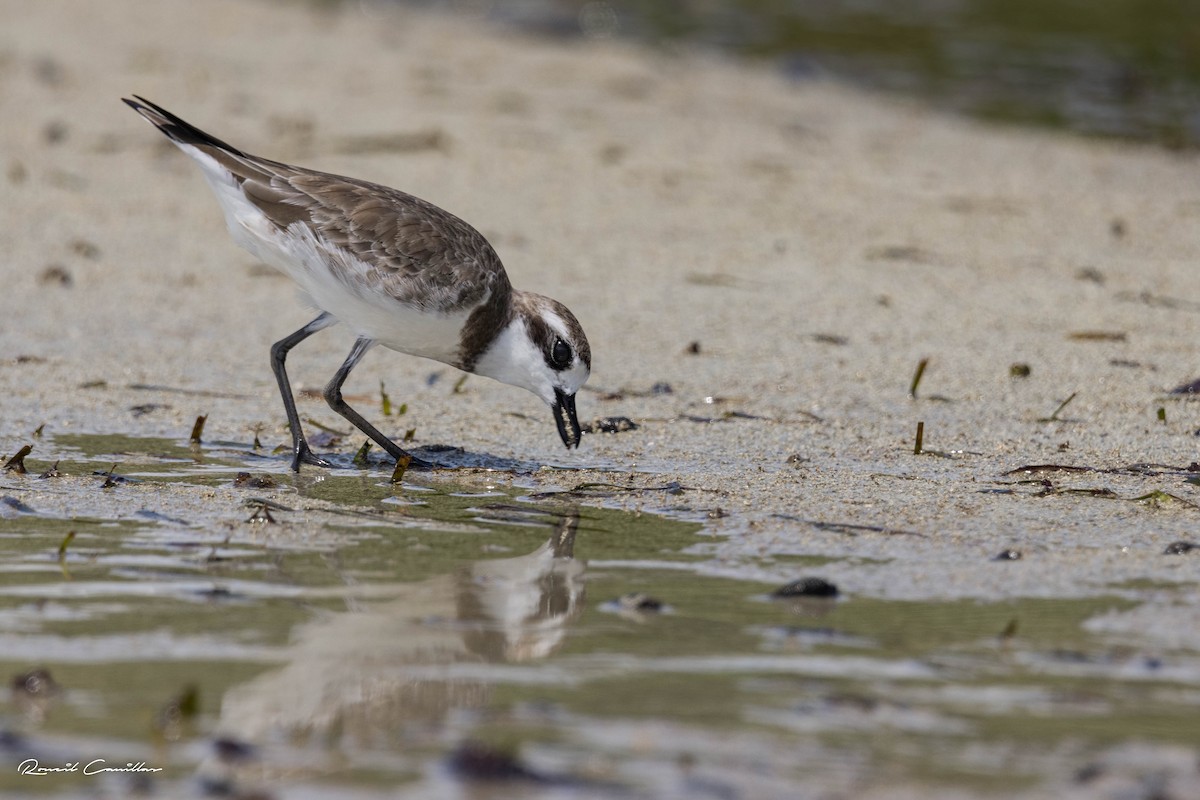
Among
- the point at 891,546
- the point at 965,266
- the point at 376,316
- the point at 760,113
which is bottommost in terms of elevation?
the point at 891,546

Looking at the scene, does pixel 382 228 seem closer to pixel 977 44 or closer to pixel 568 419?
pixel 568 419

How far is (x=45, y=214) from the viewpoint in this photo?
959 centimetres

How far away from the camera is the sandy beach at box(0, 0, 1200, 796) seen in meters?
5.48

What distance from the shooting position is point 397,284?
6.14 metres

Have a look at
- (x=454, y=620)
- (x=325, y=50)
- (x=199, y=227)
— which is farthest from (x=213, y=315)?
(x=325, y=50)

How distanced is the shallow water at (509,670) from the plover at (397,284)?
3.50 feet

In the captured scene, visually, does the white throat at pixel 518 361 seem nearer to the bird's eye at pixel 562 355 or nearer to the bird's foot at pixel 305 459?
the bird's eye at pixel 562 355

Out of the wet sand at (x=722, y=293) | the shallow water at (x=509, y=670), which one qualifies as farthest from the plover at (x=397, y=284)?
the shallow water at (x=509, y=670)

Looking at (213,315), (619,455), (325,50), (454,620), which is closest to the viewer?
(454,620)

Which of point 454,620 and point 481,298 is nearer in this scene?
point 454,620

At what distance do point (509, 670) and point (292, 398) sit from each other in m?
2.69

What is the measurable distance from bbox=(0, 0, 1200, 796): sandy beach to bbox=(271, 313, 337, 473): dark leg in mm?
275

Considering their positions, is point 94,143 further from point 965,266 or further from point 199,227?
point 965,266

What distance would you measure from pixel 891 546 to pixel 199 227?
19.3 feet
